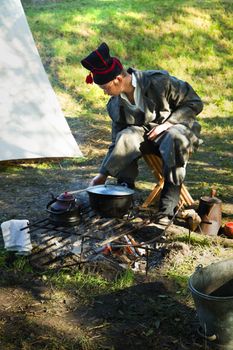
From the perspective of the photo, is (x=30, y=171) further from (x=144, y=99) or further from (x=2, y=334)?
(x=2, y=334)

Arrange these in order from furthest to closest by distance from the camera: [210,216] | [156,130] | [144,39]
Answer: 1. [144,39]
2. [210,216]
3. [156,130]

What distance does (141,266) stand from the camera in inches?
126

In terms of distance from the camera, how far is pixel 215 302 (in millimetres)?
2107

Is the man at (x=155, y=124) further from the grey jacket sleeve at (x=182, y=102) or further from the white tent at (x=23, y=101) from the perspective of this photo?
the white tent at (x=23, y=101)

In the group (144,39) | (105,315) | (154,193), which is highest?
(144,39)

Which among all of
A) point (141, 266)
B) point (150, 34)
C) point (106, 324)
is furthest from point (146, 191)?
point (150, 34)

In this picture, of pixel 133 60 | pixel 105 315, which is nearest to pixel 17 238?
pixel 105 315

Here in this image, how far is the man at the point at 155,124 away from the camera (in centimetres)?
349

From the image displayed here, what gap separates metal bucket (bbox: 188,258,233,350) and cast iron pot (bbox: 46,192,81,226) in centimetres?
100

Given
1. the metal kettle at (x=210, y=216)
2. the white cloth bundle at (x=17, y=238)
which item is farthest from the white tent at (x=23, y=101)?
the metal kettle at (x=210, y=216)

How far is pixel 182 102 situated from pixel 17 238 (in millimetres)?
1717

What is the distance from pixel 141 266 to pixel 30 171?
2832 millimetres

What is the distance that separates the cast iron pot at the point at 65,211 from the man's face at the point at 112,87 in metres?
0.91

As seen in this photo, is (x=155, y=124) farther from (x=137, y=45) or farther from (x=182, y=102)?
(x=137, y=45)
